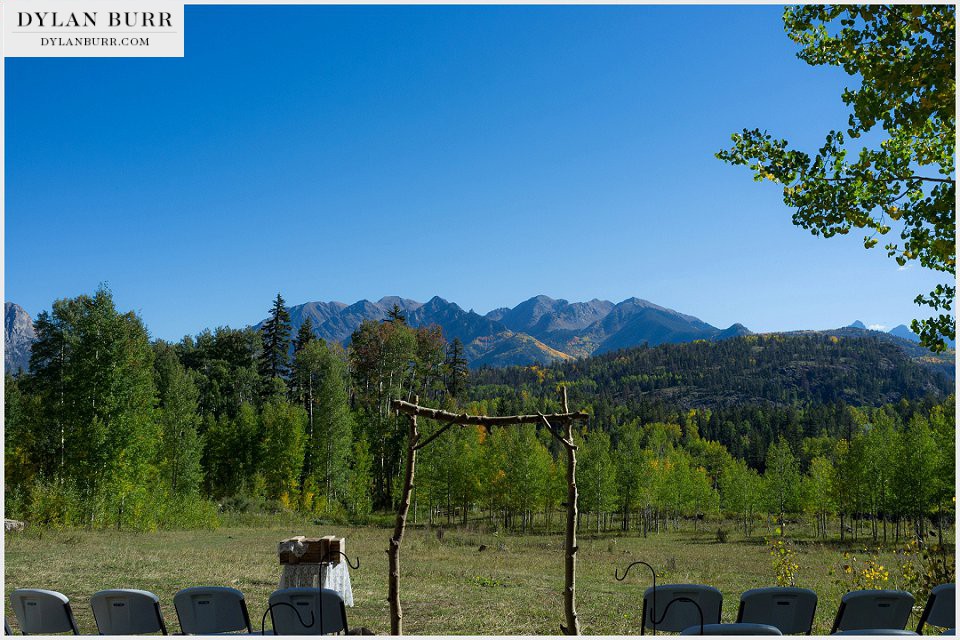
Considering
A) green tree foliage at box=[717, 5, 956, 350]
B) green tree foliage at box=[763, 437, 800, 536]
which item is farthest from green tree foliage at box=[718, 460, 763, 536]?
green tree foliage at box=[717, 5, 956, 350]

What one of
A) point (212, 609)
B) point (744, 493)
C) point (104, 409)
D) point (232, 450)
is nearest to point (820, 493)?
point (744, 493)

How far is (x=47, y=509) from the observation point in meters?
20.2

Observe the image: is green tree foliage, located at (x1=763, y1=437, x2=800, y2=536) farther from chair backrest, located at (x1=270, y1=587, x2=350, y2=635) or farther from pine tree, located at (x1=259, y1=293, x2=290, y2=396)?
chair backrest, located at (x1=270, y1=587, x2=350, y2=635)

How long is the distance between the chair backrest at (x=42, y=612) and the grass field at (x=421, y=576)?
367cm

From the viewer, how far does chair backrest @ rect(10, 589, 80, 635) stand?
4504mm

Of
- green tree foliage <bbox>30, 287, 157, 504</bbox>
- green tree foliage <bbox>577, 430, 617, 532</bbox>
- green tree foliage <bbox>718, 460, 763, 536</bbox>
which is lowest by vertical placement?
green tree foliage <bbox>718, 460, 763, 536</bbox>

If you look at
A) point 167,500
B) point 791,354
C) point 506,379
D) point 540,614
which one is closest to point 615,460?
point 167,500

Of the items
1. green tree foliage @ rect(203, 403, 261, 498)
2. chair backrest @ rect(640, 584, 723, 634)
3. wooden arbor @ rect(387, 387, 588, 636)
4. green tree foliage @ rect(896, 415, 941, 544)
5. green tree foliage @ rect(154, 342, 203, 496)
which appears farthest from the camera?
green tree foliage @ rect(203, 403, 261, 498)

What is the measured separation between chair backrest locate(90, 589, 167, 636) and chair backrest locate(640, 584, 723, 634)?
126 inches

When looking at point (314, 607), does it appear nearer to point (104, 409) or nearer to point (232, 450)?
point (104, 409)

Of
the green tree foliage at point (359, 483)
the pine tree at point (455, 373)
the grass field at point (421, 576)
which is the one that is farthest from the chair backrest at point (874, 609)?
the pine tree at point (455, 373)

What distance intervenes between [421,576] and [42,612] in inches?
410

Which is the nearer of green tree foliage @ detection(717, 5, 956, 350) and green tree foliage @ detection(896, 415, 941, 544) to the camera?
green tree foliage @ detection(717, 5, 956, 350)

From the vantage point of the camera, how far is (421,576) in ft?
46.9
